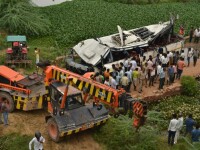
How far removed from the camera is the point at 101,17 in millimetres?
28859

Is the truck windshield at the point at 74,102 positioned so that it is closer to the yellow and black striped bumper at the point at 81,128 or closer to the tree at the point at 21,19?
the yellow and black striped bumper at the point at 81,128

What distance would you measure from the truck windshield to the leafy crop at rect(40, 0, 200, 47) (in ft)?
35.4

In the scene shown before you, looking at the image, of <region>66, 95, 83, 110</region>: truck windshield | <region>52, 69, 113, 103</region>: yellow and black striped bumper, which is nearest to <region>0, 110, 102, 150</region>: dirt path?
<region>66, 95, 83, 110</region>: truck windshield

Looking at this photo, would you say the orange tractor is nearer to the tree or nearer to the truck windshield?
the truck windshield

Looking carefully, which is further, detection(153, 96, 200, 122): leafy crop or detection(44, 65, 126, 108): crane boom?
detection(153, 96, 200, 122): leafy crop

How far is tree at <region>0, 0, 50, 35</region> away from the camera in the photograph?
25.4m

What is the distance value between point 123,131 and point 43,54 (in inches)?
400

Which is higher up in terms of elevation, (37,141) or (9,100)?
(9,100)

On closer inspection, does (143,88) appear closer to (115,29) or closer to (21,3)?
(115,29)

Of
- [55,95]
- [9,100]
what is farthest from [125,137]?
[9,100]

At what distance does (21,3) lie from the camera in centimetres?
2664

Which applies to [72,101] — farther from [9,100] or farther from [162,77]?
[162,77]

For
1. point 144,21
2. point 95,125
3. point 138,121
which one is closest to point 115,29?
point 144,21

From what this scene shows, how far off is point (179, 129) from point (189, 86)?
603cm
